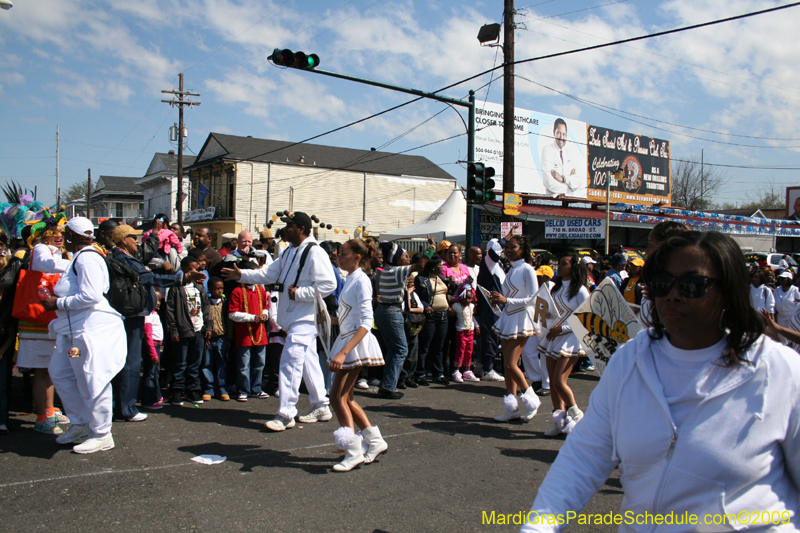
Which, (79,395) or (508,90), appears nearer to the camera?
(79,395)

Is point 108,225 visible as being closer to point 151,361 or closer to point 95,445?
point 151,361

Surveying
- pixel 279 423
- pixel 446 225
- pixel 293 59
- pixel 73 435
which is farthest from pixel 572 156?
pixel 73 435

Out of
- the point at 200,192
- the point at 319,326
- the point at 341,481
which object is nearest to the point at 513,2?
the point at 319,326

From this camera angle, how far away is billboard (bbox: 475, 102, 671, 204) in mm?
25906

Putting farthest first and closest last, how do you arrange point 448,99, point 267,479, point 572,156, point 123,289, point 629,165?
1. point 629,165
2. point 572,156
3. point 448,99
4. point 123,289
5. point 267,479

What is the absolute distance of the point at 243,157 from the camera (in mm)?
38844

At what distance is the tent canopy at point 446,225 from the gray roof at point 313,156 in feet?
58.5

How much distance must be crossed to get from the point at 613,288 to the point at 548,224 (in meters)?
15.6

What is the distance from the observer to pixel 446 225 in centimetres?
2220

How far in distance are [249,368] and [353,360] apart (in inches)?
121

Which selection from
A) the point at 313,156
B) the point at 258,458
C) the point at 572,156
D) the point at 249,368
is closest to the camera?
the point at 258,458

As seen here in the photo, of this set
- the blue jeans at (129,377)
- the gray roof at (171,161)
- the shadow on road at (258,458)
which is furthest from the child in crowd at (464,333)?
the gray roof at (171,161)

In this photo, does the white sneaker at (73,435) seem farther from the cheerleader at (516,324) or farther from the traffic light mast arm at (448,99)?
the traffic light mast arm at (448,99)

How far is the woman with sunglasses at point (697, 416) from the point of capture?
164cm
